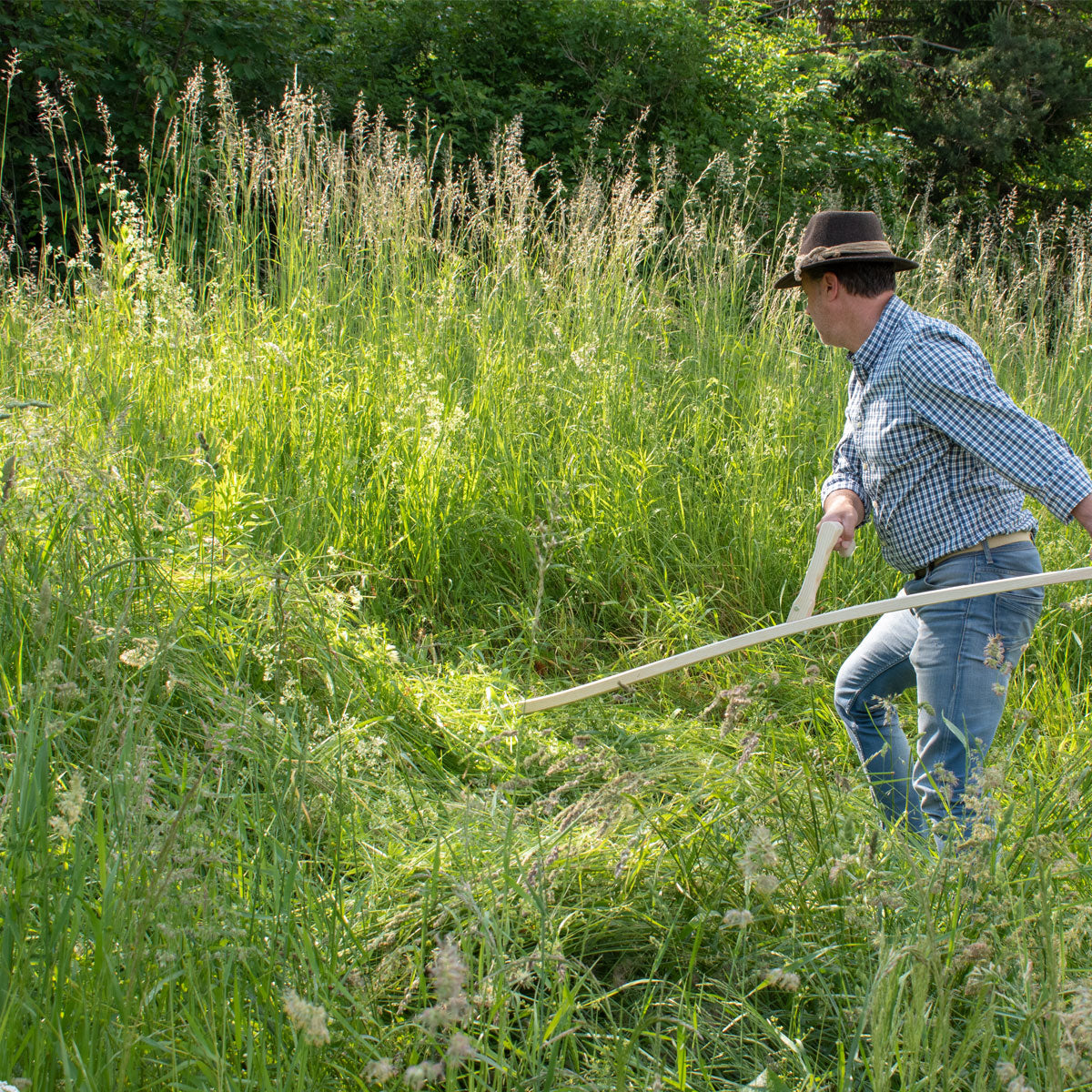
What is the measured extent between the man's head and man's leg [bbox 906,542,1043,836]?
77cm

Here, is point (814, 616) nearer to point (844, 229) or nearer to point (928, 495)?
point (928, 495)

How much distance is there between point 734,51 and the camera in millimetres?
11250

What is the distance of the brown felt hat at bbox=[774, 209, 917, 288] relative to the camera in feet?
8.82

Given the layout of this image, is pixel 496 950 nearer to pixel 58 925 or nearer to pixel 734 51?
pixel 58 925

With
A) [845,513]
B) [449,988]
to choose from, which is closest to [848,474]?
[845,513]

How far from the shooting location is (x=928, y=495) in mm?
2537

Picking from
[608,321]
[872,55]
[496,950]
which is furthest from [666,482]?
[872,55]

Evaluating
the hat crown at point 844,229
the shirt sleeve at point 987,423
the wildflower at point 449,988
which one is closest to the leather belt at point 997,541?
the shirt sleeve at point 987,423

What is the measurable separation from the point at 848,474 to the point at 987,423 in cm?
55

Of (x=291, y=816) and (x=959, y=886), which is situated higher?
(x=959, y=886)

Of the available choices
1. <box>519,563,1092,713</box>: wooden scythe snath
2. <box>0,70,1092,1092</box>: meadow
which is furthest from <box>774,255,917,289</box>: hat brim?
<box>0,70,1092,1092</box>: meadow

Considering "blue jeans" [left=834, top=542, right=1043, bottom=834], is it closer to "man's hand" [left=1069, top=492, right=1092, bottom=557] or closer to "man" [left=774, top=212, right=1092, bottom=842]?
"man" [left=774, top=212, right=1092, bottom=842]

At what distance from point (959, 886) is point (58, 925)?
1427 mm

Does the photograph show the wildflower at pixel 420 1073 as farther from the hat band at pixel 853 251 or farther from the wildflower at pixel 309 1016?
the hat band at pixel 853 251
